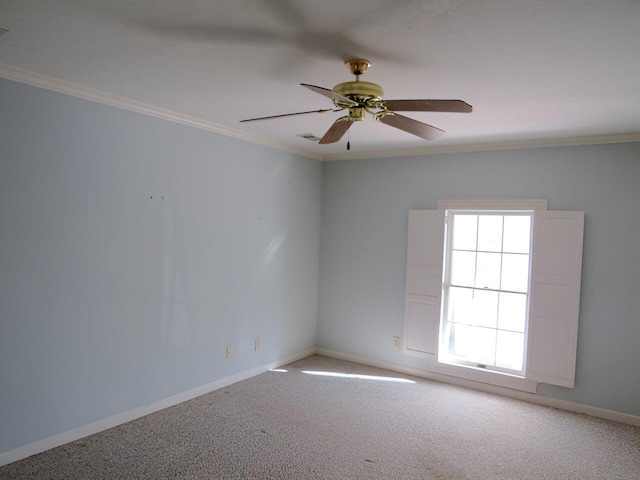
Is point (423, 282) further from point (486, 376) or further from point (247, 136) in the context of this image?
point (247, 136)

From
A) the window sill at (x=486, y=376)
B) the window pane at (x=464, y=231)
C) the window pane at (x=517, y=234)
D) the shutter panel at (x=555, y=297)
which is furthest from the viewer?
the window pane at (x=464, y=231)

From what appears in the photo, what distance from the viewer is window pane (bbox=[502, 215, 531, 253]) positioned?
14.7ft

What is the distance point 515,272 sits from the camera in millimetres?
4535

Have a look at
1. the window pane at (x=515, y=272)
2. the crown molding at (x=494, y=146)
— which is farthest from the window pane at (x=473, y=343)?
the crown molding at (x=494, y=146)

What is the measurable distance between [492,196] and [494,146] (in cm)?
49

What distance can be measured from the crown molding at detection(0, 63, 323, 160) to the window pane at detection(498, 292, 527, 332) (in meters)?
2.87

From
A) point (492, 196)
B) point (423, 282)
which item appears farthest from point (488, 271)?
point (492, 196)

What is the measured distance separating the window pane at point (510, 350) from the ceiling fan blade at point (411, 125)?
103 inches

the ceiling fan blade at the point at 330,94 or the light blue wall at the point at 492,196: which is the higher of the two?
the ceiling fan blade at the point at 330,94

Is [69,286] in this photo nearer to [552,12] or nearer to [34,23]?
[34,23]

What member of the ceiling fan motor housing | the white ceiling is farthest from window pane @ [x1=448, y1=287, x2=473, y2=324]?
the ceiling fan motor housing

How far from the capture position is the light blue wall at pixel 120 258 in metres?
2.94

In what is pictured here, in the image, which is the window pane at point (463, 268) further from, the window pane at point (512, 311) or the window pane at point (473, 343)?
the window pane at point (473, 343)

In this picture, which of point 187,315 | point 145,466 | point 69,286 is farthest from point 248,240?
point 145,466
